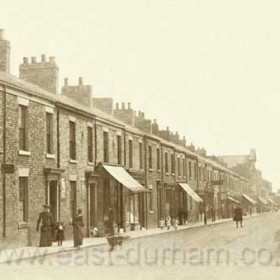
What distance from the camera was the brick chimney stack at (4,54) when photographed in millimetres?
24344

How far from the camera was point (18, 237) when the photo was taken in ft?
76.2

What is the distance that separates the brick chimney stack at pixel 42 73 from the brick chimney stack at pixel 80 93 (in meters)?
4.22

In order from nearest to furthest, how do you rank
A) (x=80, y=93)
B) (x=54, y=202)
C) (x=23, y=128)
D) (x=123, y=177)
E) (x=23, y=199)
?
(x=23, y=199) < (x=23, y=128) < (x=54, y=202) < (x=123, y=177) < (x=80, y=93)

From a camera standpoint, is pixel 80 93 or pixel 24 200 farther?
pixel 80 93

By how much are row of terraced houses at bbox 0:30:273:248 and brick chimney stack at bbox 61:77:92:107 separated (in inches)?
2.1

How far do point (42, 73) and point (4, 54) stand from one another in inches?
197

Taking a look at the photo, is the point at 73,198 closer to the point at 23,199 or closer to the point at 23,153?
the point at 23,199

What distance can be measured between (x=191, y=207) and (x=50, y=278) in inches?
1717

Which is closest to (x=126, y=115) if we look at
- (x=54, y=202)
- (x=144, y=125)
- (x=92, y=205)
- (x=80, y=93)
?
(x=144, y=125)

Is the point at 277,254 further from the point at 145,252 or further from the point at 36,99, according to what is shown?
the point at 36,99

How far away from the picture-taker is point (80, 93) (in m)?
34.3

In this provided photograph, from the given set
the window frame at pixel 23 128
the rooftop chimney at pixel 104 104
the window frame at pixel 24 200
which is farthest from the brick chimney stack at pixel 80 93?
the window frame at pixel 24 200

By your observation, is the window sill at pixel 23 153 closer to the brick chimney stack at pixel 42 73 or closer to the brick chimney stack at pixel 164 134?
the brick chimney stack at pixel 42 73

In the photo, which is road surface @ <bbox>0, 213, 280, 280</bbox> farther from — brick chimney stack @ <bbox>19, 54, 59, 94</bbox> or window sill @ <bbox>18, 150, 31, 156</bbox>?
brick chimney stack @ <bbox>19, 54, 59, 94</bbox>
